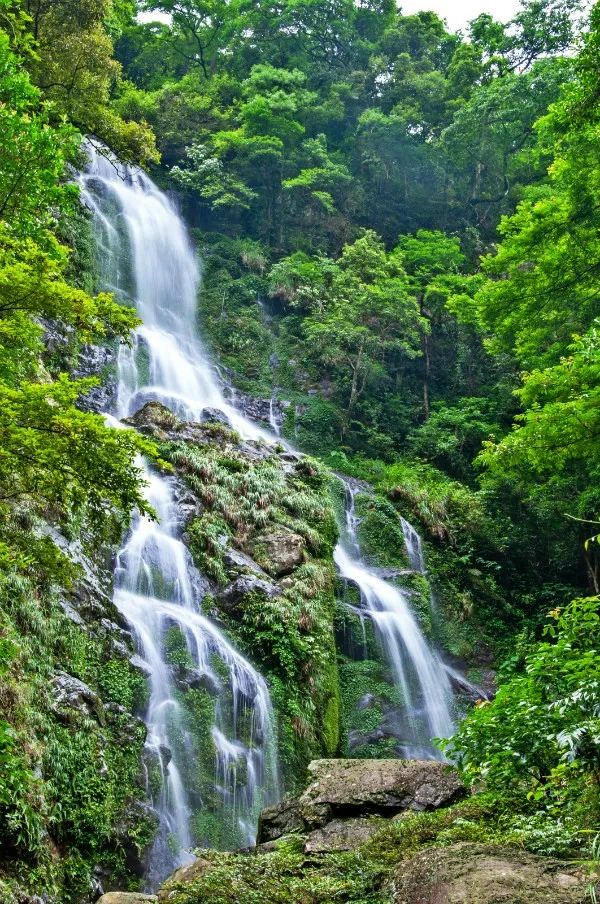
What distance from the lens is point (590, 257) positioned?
11.5 meters

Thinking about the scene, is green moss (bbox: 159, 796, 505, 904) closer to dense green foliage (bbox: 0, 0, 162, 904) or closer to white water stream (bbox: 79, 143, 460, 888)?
dense green foliage (bbox: 0, 0, 162, 904)

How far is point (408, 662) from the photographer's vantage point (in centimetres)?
1477

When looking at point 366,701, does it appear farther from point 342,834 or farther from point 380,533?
point 342,834

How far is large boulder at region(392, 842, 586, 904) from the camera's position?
9.99ft

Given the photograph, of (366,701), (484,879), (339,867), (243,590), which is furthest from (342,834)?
(366,701)

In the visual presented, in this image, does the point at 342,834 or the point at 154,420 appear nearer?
the point at 342,834

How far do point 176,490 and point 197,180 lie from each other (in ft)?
58.0

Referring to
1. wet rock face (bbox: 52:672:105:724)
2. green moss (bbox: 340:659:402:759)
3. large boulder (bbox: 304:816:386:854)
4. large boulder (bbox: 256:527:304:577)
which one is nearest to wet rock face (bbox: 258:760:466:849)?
large boulder (bbox: 304:816:386:854)

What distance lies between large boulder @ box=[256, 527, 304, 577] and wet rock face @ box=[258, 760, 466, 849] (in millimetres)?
5824

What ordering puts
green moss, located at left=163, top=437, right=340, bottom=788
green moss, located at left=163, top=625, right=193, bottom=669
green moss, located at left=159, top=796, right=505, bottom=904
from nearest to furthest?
green moss, located at left=159, top=796, right=505, bottom=904 < green moss, located at left=163, top=625, right=193, bottom=669 < green moss, located at left=163, top=437, right=340, bottom=788

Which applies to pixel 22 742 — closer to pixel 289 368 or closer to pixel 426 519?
pixel 426 519

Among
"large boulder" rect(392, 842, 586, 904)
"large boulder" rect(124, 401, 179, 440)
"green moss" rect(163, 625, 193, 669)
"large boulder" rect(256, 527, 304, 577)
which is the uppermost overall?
"large boulder" rect(124, 401, 179, 440)

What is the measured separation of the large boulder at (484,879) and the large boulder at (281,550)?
9.05 m

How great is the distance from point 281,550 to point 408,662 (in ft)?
13.7
